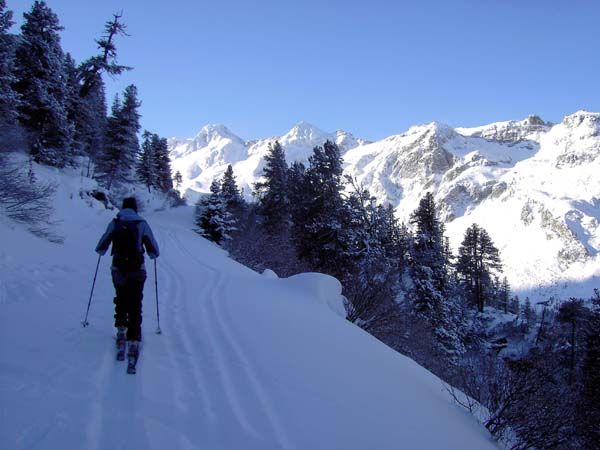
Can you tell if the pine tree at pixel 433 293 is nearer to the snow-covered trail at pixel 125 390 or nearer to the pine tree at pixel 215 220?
the pine tree at pixel 215 220

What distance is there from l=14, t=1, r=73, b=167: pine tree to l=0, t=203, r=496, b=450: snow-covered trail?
673 inches

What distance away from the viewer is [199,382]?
12.4 ft

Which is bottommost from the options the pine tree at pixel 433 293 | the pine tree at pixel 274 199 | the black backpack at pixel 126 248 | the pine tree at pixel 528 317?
the pine tree at pixel 528 317

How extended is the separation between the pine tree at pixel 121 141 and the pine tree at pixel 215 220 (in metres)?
9.84

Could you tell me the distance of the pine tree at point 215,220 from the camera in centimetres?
2894

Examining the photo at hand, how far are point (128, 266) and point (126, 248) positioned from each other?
24 centimetres

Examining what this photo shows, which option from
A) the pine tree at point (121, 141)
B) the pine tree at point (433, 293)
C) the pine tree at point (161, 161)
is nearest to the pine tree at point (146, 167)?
the pine tree at point (161, 161)

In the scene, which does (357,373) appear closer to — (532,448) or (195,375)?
(195,375)

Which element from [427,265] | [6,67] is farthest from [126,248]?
A: [427,265]

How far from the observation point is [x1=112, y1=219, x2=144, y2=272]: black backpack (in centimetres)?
448

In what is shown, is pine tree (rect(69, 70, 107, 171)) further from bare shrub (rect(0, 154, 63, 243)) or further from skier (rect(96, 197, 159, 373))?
skier (rect(96, 197, 159, 373))

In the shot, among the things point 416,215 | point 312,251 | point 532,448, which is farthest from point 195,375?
point 416,215

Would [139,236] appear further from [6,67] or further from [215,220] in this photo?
[215,220]

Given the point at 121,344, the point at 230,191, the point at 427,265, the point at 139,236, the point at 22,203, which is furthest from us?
the point at 230,191
